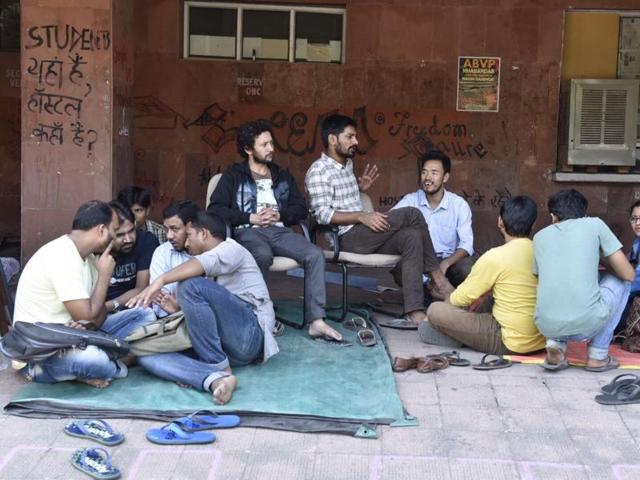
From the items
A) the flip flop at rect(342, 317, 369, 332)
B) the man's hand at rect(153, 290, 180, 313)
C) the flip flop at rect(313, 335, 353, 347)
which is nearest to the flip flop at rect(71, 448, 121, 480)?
the man's hand at rect(153, 290, 180, 313)

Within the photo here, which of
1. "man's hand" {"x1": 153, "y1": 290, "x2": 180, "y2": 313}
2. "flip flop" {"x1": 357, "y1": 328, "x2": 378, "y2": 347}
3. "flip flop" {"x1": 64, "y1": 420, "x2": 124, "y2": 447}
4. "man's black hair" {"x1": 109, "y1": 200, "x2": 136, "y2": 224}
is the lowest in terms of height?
"flip flop" {"x1": 64, "y1": 420, "x2": 124, "y2": 447}

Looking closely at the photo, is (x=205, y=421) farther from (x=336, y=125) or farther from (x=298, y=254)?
(x=336, y=125)

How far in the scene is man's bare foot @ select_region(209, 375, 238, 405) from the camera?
4547mm

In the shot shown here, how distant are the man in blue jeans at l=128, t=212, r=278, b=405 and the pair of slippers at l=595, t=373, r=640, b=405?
69.8 inches

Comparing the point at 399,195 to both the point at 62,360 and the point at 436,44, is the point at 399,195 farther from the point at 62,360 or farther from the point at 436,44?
the point at 62,360

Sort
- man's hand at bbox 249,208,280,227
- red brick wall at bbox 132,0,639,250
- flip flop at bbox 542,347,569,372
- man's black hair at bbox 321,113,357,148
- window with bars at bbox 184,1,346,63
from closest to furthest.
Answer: flip flop at bbox 542,347,569,372
man's hand at bbox 249,208,280,227
man's black hair at bbox 321,113,357,148
red brick wall at bbox 132,0,639,250
window with bars at bbox 184,1,346,63

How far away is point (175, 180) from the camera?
8734mm

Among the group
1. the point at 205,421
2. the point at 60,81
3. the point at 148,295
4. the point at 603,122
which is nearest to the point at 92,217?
the point at 148,295

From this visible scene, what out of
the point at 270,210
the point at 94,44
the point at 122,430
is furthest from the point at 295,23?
the point at 122,430

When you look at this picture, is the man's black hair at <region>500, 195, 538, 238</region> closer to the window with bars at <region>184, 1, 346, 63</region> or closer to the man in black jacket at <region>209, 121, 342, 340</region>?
the man in black jacket at <region>209, 121, 342, 340</region>

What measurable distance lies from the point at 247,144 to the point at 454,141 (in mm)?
3093

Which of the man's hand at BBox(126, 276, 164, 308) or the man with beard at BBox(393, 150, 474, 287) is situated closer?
the man's hand at BBox(126, 276, 164, 308)

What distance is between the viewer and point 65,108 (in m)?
6.50

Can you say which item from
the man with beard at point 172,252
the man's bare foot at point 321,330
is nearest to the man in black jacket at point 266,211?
the man's bare foot at point 321,330
